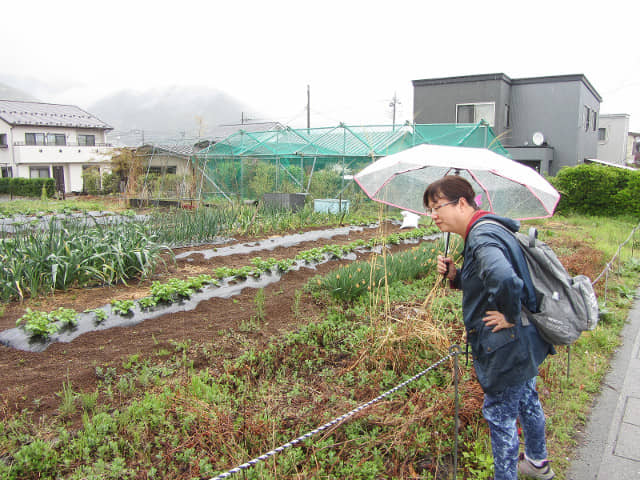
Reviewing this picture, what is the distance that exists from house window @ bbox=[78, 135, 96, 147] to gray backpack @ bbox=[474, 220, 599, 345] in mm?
41244

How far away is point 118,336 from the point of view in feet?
12.6

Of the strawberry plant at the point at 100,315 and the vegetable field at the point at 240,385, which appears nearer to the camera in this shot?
the vegetable field at the point at 240,385

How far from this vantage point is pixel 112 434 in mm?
2443

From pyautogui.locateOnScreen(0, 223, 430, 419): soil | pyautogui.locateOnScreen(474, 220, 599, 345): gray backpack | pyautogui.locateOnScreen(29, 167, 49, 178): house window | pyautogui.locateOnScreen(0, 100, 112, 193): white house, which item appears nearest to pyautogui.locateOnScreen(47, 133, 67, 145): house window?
pyautogui.locateOnScreen(0, 100, 112, 193): white house

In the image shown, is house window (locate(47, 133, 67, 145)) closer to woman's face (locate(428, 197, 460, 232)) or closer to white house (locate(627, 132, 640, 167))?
woman's face (locate(428, 197, 460, 232))

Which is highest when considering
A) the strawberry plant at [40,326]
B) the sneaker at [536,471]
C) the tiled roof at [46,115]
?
the tiled roof at [46,115]

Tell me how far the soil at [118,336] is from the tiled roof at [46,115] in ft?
116

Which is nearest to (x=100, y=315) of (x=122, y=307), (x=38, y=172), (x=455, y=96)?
(x=122, y=307)

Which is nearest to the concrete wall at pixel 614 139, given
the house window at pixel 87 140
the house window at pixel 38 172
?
the house window at pixel 87 140

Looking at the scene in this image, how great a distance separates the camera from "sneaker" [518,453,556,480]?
2.30 metres

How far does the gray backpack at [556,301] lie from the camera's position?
1925mm

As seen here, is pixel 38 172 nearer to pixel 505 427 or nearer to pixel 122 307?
pixel 122 307

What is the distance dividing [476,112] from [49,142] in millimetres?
32195

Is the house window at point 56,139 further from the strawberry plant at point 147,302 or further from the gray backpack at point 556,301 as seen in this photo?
the gray backpack at point 556,301
